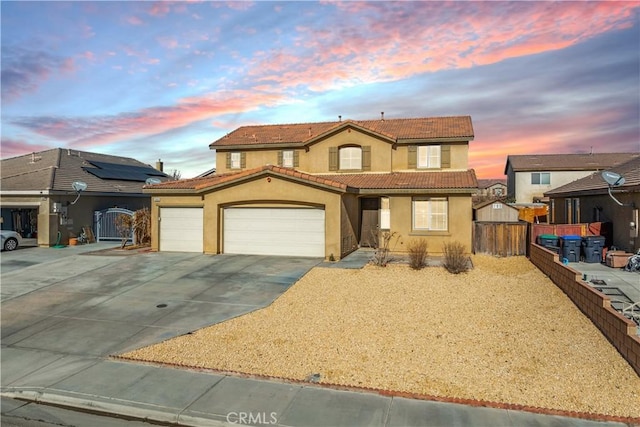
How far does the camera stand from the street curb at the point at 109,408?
6648 millimetres

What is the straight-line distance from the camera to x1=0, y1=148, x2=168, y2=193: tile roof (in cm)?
2523

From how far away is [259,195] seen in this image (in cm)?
2003

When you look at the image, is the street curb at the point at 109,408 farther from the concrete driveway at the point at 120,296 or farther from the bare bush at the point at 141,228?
the bare bush at the point at 141,228

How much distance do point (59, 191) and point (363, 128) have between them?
58.3 ft

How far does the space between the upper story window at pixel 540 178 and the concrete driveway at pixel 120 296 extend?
3802cm

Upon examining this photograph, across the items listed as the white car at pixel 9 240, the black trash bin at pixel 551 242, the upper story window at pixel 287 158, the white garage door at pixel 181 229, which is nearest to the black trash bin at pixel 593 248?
the black trash bin at pixel 551 242

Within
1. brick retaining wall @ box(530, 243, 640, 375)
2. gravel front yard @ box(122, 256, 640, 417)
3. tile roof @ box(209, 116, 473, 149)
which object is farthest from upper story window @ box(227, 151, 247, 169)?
brick retaining wall @ box(530, 243, 640, 375)

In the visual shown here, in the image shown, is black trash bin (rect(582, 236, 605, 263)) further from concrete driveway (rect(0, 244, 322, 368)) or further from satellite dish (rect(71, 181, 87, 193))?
satellite dish (rect(71, 181, 87, 193))

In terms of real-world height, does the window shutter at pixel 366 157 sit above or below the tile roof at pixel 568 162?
below

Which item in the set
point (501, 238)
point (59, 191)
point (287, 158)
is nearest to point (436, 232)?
point (501, 238)

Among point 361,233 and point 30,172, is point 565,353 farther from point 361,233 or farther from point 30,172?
point 30,172

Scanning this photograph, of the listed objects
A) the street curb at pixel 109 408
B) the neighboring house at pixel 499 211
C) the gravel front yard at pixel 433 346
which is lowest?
the street curb at pixel 109 408

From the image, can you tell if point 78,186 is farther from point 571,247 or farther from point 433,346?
point 571,247

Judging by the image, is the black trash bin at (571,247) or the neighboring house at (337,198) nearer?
the black trash bin at (571,247)
